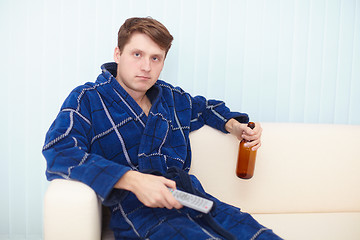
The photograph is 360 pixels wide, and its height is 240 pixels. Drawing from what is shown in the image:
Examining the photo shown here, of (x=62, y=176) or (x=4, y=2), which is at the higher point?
(x=4, y=2)

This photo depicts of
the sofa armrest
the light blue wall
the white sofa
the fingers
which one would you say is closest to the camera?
the sofa armrest

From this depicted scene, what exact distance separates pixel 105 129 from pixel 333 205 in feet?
4.38

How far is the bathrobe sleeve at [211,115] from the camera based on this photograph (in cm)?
174

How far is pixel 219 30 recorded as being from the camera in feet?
6.64

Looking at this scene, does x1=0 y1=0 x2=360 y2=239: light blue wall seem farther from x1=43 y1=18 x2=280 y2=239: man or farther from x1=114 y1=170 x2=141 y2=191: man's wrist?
x1=114 y1=170 x2=141 y2=191: man's wrist

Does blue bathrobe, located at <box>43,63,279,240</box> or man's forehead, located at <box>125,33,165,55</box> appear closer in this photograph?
blue bathrobe, located at <box>43,63,279,240</box>

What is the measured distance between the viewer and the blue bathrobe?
116cm

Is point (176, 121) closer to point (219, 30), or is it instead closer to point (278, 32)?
point (219, 30)

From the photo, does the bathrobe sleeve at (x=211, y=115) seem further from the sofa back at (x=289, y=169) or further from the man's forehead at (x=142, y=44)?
the man's forehead at (x=142, y=44)

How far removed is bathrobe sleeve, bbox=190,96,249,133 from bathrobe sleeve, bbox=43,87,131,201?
0.67 m

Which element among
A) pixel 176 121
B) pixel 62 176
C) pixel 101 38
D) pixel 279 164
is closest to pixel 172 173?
pixel 176 121

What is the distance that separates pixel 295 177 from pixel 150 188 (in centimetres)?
101

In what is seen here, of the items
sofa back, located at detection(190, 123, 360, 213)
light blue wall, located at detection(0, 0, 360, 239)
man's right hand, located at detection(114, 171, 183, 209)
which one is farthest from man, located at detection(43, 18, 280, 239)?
light blue wall, located at detection(0, 0, 360, 239)

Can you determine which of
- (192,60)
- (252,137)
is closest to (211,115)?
(252,137)
